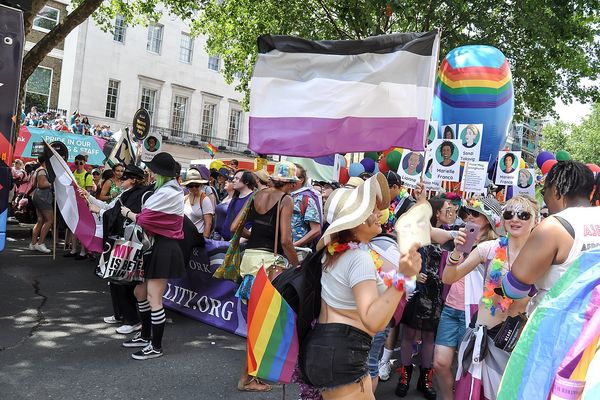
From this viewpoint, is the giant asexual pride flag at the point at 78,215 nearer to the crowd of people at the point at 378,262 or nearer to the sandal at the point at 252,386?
the crowd of people at the point at 378,262

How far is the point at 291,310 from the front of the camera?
8.93 ft

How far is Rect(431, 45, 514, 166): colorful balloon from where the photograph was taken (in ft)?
28.5

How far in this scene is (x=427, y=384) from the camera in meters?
4.87

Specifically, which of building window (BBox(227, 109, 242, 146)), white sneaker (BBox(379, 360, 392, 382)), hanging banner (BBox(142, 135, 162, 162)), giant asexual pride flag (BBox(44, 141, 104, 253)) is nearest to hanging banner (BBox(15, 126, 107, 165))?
hanging banner (BBox(142, 135, 162, 162))

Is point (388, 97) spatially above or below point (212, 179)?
above

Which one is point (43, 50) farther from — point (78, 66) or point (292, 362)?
point (78, 66)

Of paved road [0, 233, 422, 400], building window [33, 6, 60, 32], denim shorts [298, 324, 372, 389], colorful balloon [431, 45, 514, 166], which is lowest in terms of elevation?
paved road [0, 233, 422, 400]

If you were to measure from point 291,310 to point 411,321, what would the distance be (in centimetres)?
239

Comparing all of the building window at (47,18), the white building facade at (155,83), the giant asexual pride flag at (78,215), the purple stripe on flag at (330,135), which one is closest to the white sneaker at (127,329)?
the giant asexual pride flag at (78,215)

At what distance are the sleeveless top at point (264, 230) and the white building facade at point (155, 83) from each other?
26947 mm

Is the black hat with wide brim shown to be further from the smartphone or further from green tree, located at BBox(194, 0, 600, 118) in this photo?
green tree, located at BBox(194, 0, 600, 118)

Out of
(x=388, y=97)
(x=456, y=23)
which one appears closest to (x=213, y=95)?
(x=456, y=23)

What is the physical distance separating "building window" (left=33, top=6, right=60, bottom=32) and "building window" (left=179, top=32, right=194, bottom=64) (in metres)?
8.59

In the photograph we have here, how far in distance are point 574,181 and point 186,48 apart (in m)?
35.5
